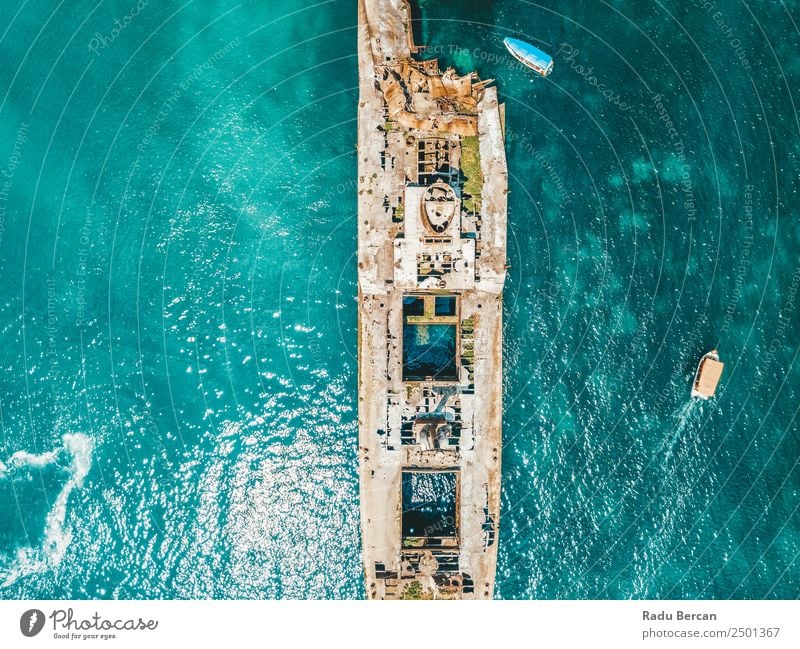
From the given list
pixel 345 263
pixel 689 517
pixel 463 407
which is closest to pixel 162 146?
pixel 345 263

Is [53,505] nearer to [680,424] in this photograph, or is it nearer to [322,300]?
[322,300]

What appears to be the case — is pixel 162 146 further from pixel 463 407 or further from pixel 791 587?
pixel 791 587

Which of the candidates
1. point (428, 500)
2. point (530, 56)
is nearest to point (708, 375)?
point (428, 500)

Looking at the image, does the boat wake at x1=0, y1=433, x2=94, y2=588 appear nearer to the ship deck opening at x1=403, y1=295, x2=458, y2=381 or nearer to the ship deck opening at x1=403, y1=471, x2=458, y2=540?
the ship deck opening at x1=403, y1=471, x2=458, y2=540

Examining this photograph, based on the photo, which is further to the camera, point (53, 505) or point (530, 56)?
point (530, 56)

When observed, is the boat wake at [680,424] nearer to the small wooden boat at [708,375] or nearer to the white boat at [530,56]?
the small wooden boat at [708,375]
